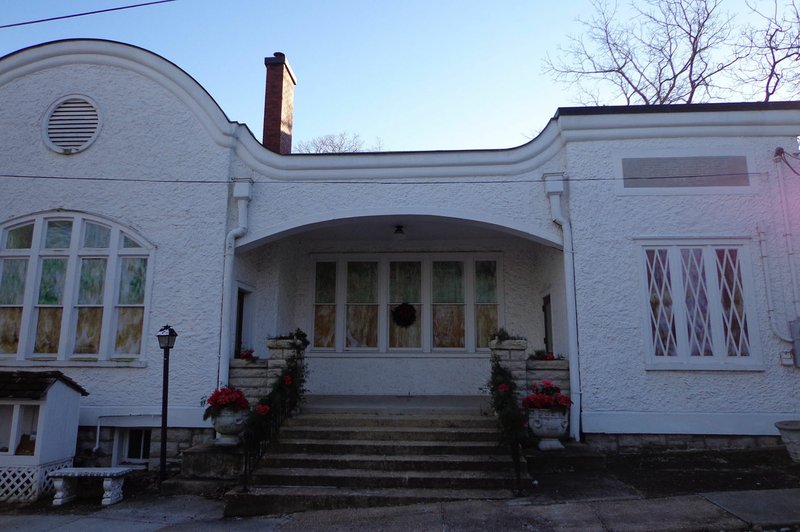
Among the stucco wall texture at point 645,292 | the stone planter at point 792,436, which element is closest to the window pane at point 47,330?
the stucco wall texture at point 645,292

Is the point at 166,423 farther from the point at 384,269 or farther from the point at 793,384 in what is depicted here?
the point at 793,384

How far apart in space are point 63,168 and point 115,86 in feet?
5.18

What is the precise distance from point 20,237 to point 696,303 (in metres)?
10.4

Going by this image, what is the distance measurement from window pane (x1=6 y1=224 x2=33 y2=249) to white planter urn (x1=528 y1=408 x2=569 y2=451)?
26.8 feet

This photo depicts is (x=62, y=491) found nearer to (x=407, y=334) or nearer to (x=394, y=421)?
(x=394, y=421)

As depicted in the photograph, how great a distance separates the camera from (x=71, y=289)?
27.9ft

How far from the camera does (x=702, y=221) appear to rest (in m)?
8.00

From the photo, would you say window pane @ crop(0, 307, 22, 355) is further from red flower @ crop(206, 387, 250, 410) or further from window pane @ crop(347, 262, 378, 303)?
window pane @ crop(347, 262, 378, 303)

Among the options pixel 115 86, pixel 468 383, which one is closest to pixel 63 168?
pixel 115 86

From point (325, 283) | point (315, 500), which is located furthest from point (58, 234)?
point (315, 500)

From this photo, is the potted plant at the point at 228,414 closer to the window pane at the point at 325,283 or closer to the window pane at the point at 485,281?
the window pane at the point at 325,283

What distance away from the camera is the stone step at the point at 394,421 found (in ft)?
24.5

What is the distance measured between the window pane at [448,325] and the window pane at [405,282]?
1.63 ft

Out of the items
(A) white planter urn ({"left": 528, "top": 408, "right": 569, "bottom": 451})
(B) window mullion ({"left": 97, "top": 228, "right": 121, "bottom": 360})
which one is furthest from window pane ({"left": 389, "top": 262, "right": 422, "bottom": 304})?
(B) window mullion ({"left": 97, "top": 228, "right": 121, "bottom": 360})
